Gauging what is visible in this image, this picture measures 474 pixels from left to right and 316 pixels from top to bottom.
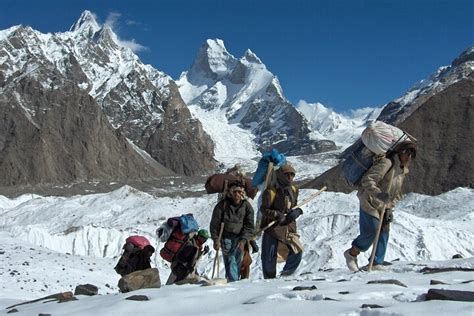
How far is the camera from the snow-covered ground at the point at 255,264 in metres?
5.54

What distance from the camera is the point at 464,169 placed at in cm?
5631

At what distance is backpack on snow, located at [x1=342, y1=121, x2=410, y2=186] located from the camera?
8008 mm

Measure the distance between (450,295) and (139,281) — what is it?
158 inches

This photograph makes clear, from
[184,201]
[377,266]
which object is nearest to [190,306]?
[377,266]

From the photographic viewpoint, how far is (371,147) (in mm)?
8023

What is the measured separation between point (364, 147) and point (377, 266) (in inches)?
60.0

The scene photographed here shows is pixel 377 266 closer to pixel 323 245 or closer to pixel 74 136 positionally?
pixel 323 245

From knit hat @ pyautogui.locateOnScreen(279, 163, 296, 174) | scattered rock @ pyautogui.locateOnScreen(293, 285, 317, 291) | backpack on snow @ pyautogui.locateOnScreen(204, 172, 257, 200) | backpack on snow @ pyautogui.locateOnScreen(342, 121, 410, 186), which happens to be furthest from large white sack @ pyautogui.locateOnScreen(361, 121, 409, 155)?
scattered rock @ pyautogui.locateOnScreen(293, 285, 317, 291)

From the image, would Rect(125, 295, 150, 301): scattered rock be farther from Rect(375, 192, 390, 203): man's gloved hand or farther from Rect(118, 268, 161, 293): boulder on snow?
Rect(375, 192, 390, 203): man's gloved hand

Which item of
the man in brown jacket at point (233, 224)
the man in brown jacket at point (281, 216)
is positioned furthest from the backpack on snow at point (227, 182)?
the man in brown jacket at point (281, 216)

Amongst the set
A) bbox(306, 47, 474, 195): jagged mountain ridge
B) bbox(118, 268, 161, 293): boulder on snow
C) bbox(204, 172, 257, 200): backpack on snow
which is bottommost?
bbox(118, 268, 161, 293): boulder on snow

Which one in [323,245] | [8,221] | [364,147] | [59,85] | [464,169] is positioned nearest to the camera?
[364,147]

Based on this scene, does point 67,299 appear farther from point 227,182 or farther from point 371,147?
point 371,147

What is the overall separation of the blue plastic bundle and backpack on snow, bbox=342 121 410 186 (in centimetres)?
77
